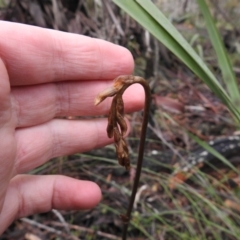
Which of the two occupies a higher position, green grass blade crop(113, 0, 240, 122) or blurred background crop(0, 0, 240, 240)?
green grass blade crop(113, 0, 240, 122)

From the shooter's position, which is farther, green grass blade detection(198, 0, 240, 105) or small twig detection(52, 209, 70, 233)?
small twig detection(52, 209, 70, 233)

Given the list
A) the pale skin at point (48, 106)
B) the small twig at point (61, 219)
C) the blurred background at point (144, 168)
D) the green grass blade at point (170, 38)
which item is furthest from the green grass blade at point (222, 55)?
the small twig at point (61, 219)

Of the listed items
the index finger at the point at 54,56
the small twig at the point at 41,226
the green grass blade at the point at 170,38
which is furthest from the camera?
the small twig at the point at 41,226

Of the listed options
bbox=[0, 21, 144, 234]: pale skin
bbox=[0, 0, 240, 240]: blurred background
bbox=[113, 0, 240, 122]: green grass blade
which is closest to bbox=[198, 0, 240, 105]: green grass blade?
bbox=[113, 0, 240, 122]: green grass blade

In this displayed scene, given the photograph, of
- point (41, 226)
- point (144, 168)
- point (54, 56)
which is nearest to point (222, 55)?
point (54, 56)

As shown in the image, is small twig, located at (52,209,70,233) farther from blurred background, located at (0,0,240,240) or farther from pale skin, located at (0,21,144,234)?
pale skin, located at (0,21,144,234)

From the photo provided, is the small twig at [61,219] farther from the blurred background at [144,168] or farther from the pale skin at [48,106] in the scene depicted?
the pale skin at [48,106]
